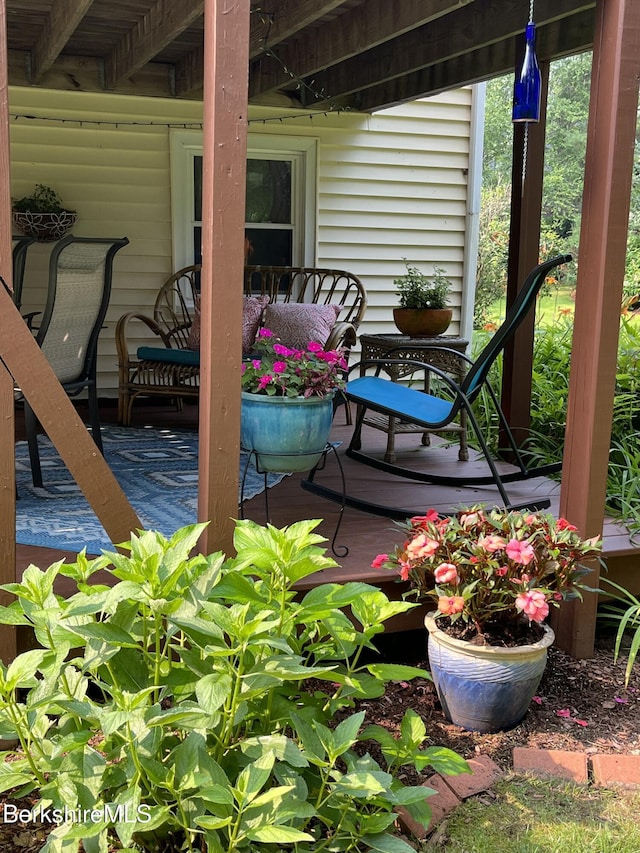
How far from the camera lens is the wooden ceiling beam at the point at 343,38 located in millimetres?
3965

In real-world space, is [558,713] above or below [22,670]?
below

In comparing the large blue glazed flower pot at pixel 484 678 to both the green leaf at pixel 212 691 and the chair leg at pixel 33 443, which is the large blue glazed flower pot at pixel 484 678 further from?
the chair leg at pixel 33 443

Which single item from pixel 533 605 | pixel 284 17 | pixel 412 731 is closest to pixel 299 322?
pixel 284 17

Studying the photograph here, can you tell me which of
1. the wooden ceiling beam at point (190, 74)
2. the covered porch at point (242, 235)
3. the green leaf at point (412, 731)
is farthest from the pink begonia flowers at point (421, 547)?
the wooden ceiling beam at point (190, 74)

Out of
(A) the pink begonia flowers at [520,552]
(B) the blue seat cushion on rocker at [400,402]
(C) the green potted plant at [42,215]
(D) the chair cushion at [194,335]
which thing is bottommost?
(A) the pink begonia flowers at [520,552]

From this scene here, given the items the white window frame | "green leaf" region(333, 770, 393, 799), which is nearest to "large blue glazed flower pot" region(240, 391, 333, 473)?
"green leaf" region(333, 770, 393, 799)

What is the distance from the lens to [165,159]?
5.91 meters

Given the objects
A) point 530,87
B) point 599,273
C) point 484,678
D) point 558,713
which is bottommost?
point 558,713

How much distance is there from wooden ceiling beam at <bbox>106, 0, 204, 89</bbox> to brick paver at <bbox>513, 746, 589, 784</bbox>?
3311 millimetres

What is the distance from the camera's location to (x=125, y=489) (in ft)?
12.7

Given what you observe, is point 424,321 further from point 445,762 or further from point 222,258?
point 445,762

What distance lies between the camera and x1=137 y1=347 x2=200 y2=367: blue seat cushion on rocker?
5.00m

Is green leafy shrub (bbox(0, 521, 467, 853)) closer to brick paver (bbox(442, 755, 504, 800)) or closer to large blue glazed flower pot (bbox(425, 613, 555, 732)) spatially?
brick paver (bbox(442, 755, 504, 800))

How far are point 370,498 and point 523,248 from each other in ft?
5.12
